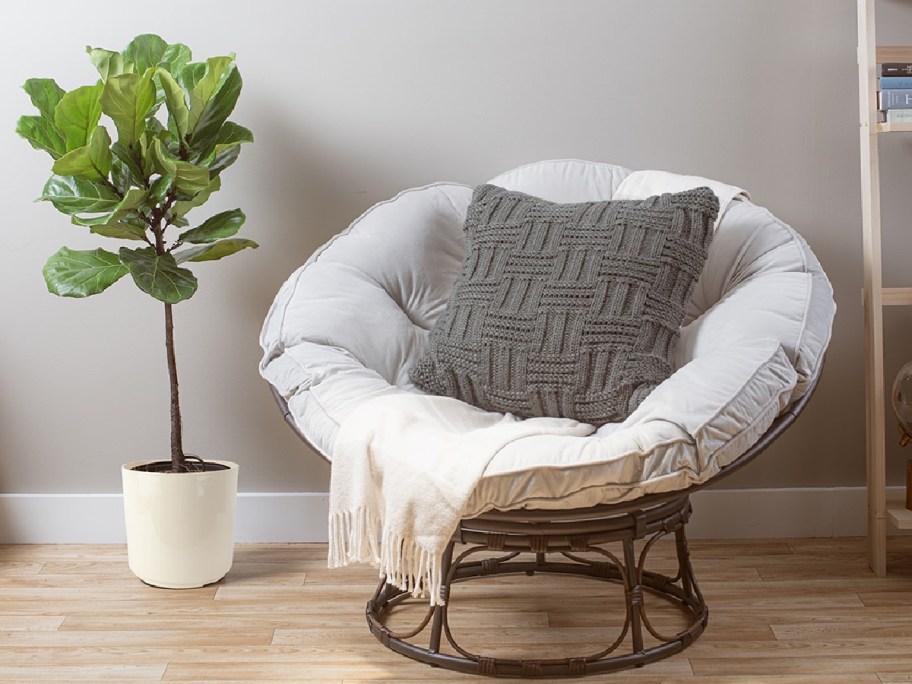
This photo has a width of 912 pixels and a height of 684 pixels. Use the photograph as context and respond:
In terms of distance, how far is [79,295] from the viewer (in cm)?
221

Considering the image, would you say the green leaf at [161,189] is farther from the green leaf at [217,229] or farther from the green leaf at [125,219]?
the green leaf at [217,229]

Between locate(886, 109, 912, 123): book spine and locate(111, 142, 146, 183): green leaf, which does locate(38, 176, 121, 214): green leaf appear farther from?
locate(886, 109, 912, 123): book spine

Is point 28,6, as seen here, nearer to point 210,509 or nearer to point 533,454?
point 210,509

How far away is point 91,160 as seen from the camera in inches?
84.4

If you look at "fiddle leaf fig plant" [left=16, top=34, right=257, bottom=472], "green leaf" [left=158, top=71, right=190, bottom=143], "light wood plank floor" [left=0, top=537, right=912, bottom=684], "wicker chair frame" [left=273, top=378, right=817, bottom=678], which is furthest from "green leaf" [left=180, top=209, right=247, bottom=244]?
"light wood plank floor" [left=0, top=537, right=912, bottom=684]

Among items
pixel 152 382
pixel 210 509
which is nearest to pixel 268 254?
pixel 152 382

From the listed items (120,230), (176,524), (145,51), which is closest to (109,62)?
(145,51)

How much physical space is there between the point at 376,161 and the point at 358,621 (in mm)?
1110

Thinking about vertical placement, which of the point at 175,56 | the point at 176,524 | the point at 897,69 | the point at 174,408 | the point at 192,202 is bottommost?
the point at 176,524

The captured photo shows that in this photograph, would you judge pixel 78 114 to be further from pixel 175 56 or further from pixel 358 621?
pixel 358 621

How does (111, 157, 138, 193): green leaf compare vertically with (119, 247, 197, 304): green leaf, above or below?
above

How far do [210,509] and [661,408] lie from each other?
1.09 m

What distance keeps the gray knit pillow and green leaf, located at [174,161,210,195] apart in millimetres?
571

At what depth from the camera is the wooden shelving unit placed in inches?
94.3
